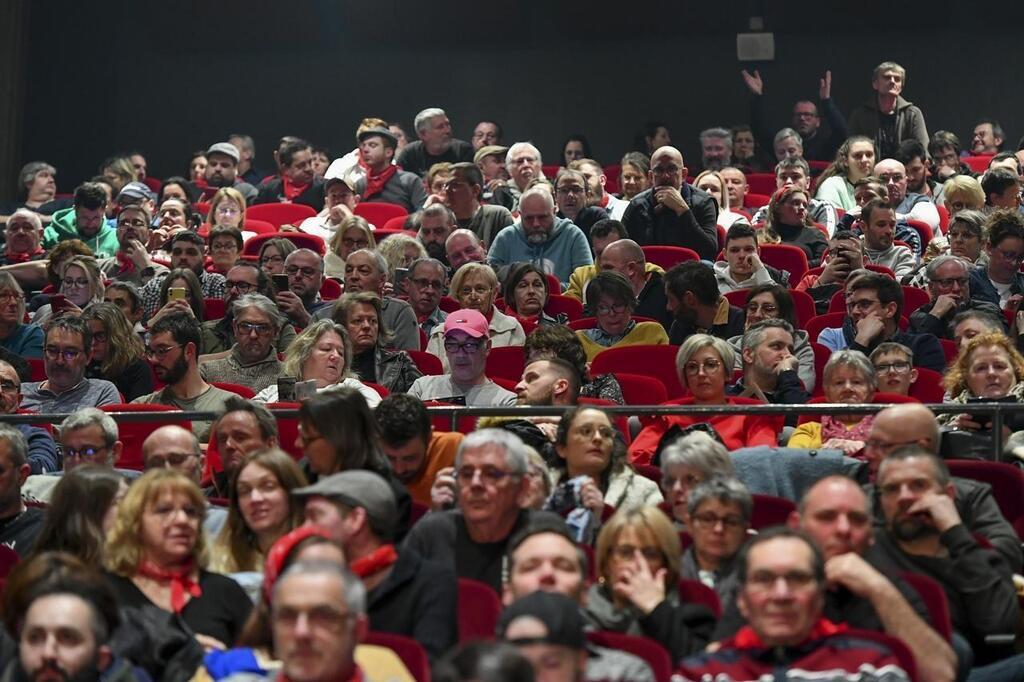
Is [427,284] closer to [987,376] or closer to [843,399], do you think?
[843,399]

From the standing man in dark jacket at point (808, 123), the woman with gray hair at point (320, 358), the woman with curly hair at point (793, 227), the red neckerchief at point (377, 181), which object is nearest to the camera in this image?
the woman with gray hair at point (320, 358)

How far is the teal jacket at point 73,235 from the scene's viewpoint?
9570mm

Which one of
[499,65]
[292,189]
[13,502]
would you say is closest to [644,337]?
[13,502]

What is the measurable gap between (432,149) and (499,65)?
225 centimetres

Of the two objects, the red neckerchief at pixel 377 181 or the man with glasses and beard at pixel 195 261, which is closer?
the man with glasses and beard at pixel 195 261

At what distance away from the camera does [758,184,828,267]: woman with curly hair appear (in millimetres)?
9047

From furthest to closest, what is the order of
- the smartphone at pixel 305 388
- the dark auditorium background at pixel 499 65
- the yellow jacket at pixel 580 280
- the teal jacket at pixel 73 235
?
the dark auditorium background at pixel 499 65
the teal jacket at pixel 73 235
the yellow jacket at pixel 580 280
the smartphone at pixel 305 388

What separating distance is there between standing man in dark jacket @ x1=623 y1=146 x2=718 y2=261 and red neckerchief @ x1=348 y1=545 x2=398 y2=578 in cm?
492

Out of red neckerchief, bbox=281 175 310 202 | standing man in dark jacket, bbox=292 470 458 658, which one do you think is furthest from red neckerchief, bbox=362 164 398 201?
standing man in dark jacket, bbox=292 470 458 658

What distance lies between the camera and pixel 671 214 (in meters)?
8.83

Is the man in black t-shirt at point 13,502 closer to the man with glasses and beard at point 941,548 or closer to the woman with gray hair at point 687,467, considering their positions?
the woman with gray hair at point 687,467

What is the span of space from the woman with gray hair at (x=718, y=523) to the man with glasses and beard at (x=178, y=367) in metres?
2.33

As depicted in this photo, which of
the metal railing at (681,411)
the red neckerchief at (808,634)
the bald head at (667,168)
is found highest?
the bald head at (667,168)

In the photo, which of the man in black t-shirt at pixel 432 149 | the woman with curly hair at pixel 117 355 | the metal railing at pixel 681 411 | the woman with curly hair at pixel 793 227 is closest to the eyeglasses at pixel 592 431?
the metal railing at pixel 681 411
